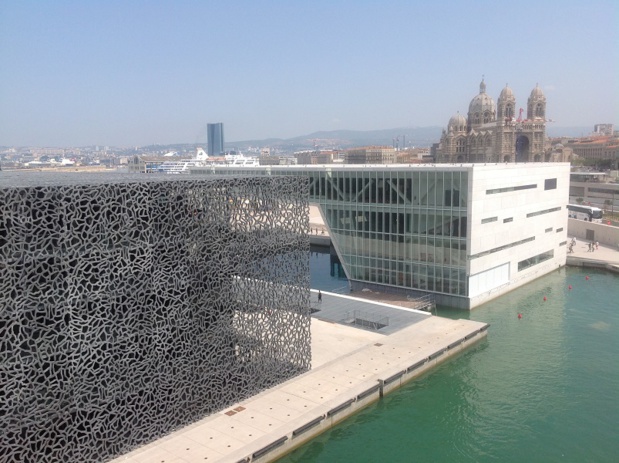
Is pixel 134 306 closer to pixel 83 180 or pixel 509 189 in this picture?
pixel 83 180

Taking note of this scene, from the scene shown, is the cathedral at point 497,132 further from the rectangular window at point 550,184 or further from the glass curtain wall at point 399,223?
the glass curtain wall at point 399,223

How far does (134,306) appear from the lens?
725 inches

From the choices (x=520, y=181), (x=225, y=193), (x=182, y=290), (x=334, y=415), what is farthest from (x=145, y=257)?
(x=520, y=181)

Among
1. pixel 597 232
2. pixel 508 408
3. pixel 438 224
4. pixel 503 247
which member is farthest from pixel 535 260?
pixel 508 408

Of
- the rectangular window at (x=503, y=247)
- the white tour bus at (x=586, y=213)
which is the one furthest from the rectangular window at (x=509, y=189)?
the white tour bus at (x=586, y=213)

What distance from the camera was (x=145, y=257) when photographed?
18.7 m

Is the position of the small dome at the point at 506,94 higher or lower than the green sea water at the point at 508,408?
higher

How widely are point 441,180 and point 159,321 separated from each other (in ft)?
77.2

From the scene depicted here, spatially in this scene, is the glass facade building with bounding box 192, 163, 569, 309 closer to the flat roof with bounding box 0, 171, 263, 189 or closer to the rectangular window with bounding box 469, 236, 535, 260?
the rectangular window with bounding box 469, 236, 535, 260

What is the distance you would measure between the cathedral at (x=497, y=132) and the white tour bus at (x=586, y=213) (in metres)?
39.5

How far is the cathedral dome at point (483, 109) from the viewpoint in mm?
131375

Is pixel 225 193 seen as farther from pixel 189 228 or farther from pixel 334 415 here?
pixel 334 415

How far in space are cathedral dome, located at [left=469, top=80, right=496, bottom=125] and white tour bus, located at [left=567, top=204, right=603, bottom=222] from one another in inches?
2220

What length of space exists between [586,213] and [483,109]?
60712 mm
